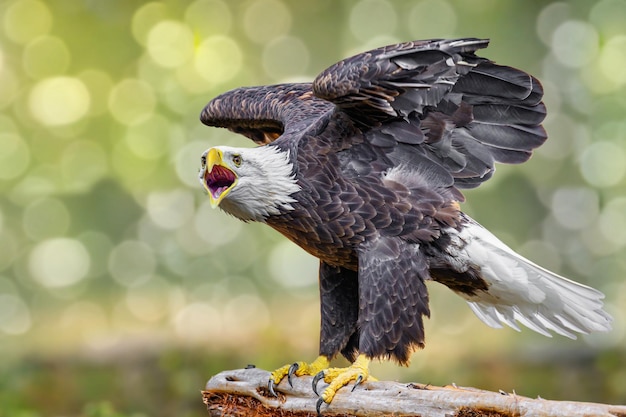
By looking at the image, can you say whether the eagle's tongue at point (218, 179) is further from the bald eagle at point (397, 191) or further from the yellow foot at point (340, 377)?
the yellow foot at point (340, 377)

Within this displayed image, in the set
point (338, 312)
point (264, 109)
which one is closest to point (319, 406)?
point (338, 312)

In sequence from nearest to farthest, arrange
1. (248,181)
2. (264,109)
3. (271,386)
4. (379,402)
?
(379,402)
(248,181)
(271,386)
(264,109)

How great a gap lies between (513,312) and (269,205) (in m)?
1.24

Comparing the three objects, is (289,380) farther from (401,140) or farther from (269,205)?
(401,140)

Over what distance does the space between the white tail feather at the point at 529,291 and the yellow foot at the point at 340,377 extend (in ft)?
2.00

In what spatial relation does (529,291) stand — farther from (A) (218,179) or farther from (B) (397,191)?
(A) (218,179)

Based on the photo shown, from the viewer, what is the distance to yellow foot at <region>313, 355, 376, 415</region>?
2814 mm

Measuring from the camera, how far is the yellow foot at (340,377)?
2.81 meters

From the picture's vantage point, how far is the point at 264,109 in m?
3.64

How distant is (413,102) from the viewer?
3.03 meters

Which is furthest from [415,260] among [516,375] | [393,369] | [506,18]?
[506,18]

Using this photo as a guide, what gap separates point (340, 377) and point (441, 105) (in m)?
1.18

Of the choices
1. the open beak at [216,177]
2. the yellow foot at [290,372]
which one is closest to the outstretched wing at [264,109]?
the open beak at [216,177]

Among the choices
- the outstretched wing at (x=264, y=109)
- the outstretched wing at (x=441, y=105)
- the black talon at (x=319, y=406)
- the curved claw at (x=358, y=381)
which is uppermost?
the outstretched wing at (x=264, y=109)
